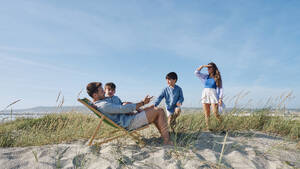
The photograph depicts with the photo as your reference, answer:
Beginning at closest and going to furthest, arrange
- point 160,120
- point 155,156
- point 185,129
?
point 155,156
point 160,120
point 185,129

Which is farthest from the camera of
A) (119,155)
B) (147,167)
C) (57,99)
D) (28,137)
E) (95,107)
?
(57,99)

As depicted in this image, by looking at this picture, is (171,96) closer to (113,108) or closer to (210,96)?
(210,96)

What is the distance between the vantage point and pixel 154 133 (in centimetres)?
455

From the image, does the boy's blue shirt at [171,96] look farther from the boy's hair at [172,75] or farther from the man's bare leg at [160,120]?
the man's bare leg at [160,120]

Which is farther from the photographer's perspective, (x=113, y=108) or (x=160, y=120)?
(x=160, y=120)

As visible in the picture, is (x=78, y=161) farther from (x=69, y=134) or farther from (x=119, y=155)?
(x=69, y=134)

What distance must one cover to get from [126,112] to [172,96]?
148 cm

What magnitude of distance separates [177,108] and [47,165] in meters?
2.72

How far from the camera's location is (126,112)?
3465 millimetres

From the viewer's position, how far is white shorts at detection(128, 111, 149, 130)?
354 cm

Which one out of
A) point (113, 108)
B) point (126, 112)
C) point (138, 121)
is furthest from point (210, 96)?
point (113, 108)

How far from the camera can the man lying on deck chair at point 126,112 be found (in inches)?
135

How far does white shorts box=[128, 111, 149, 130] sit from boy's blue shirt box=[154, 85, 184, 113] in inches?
47.3

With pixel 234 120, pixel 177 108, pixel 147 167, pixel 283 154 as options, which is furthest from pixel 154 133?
pixel 283 154
